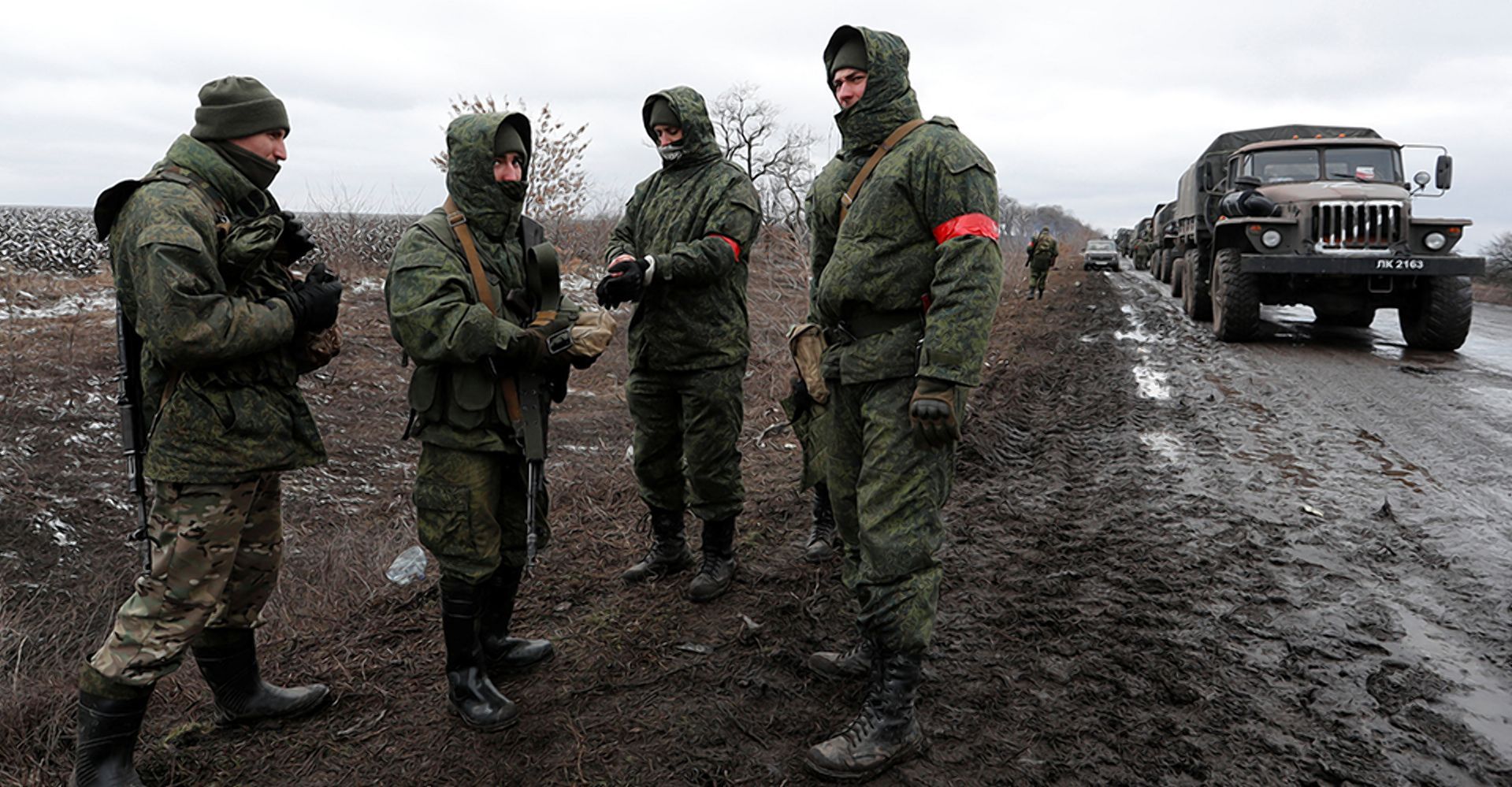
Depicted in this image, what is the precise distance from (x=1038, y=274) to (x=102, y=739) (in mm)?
17309

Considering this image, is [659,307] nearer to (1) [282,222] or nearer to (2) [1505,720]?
(1) [282,222]

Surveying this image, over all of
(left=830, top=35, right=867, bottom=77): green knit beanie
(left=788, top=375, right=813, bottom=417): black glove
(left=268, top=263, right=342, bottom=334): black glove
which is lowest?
(left=788, top=375, right=813, bottom=417): black glove

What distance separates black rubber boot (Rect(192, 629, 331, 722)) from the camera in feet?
9.06

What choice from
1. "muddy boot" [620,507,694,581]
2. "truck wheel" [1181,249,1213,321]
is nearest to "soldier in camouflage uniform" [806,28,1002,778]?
"muddy boot" [620,507,694,581]

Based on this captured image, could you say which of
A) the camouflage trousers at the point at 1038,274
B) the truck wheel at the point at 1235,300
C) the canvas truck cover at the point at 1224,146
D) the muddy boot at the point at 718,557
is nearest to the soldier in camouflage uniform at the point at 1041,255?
the camouflage trousers at the point at 1038,274

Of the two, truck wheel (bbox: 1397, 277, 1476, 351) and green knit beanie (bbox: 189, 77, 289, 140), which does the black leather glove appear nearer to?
green knit beanie (bbox: 189, 77, 289, 140)

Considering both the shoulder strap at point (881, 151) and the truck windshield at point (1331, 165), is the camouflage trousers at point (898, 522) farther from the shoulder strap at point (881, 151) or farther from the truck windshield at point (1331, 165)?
the truck windshield at point (1331, 165)

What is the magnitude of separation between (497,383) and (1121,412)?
5.62 meters

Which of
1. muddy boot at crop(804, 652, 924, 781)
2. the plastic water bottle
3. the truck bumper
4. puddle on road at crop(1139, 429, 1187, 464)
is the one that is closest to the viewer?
muddy boot at crop(804, 652, 924, 781)

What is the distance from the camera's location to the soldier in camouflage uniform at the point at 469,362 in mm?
2592

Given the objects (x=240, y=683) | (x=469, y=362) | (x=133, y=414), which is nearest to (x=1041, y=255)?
(x=469, y=362)

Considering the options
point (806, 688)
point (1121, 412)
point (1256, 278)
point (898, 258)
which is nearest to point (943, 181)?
point (898, 258)

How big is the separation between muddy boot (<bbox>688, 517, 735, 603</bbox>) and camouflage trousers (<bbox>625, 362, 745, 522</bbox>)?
0.06m

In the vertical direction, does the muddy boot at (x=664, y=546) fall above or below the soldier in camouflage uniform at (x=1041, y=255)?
below
